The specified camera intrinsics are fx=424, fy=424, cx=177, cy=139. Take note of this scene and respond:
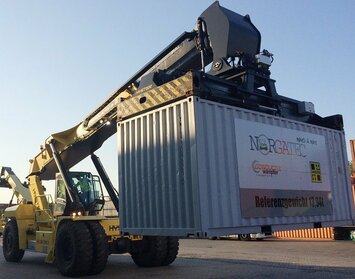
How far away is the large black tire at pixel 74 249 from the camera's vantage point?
403 inches

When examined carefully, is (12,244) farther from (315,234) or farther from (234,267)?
(315,234)

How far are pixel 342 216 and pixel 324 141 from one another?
1456mm

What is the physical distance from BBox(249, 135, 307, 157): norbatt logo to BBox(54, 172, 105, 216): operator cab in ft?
22.3

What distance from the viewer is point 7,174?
52.4 feet

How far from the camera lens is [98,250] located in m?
10.5

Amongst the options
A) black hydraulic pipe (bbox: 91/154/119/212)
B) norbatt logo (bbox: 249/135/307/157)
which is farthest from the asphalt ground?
norbatt logo (bbox: 249/135/307/157)

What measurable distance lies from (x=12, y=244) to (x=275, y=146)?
34.2 ft

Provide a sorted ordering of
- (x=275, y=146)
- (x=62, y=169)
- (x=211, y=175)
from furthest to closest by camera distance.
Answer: (x=62, y=169) → (x=275, y=146) → (x=211, y=175)

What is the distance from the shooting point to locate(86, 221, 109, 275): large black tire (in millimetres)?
10438

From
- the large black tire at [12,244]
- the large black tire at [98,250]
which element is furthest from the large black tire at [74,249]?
the large black tire at [12,244]

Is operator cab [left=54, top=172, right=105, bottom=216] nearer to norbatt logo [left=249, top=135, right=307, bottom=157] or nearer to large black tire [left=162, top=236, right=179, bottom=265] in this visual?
large black tire [left=162, top=236, right=179, bottom=265]

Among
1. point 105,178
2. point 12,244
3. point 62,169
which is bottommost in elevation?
point 12,244

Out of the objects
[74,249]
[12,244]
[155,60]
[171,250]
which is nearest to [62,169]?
[74,249]

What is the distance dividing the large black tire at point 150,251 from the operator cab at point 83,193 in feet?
5.36
